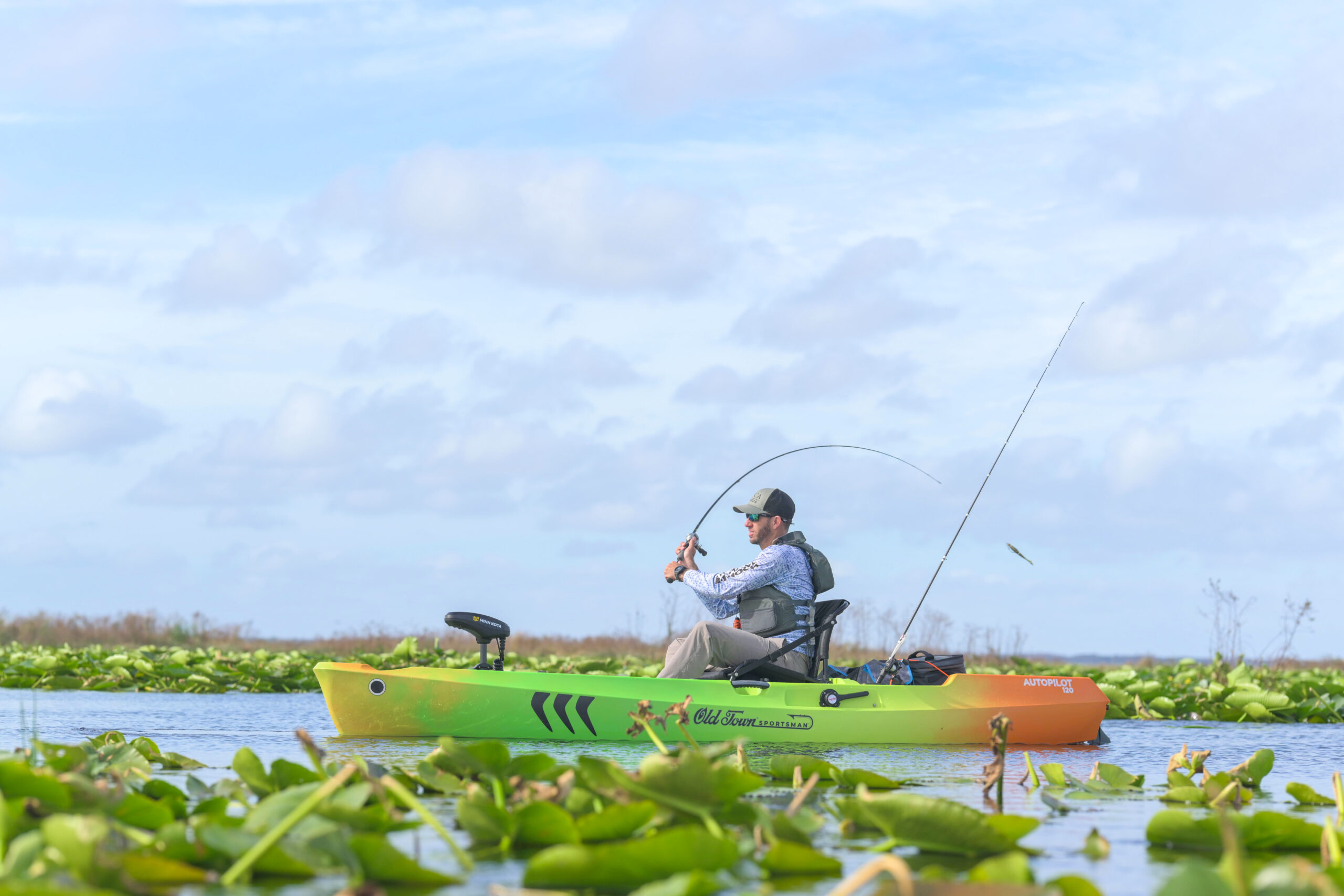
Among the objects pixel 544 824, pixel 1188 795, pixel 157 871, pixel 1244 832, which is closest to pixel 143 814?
pixel 157 871

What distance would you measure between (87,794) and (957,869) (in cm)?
224

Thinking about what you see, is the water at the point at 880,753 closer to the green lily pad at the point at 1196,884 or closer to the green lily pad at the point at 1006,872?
the green lily pad at the point at 1006,872

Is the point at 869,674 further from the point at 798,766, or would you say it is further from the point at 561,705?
the point at 798,766

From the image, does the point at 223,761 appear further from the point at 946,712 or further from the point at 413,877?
the point at 946,712

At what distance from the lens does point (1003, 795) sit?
191 inches

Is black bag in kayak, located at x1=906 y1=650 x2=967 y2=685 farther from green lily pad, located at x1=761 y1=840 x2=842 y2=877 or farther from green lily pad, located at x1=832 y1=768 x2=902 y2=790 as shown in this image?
green lily pad, located at x1=761 y1=840 x2=842 y2=877

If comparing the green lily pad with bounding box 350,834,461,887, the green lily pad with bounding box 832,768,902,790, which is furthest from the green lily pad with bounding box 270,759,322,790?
the green lily pad with bounding box 832,768,902,790

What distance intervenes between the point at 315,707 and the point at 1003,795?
24.1 feet

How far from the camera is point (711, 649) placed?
766 centimetres

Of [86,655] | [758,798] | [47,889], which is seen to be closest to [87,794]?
[47,889]

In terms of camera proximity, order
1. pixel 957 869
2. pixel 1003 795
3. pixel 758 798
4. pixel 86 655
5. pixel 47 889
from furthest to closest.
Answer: pixel 86 655 < pixel 1003 795 < pixel 758 798 < pixel 957 869 < pixel 47 889

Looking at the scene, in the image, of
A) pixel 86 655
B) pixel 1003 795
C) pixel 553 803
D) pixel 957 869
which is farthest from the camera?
pixel 86 655

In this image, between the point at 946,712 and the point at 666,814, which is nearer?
the point at 666,814

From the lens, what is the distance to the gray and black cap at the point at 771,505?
8023 millimetres
